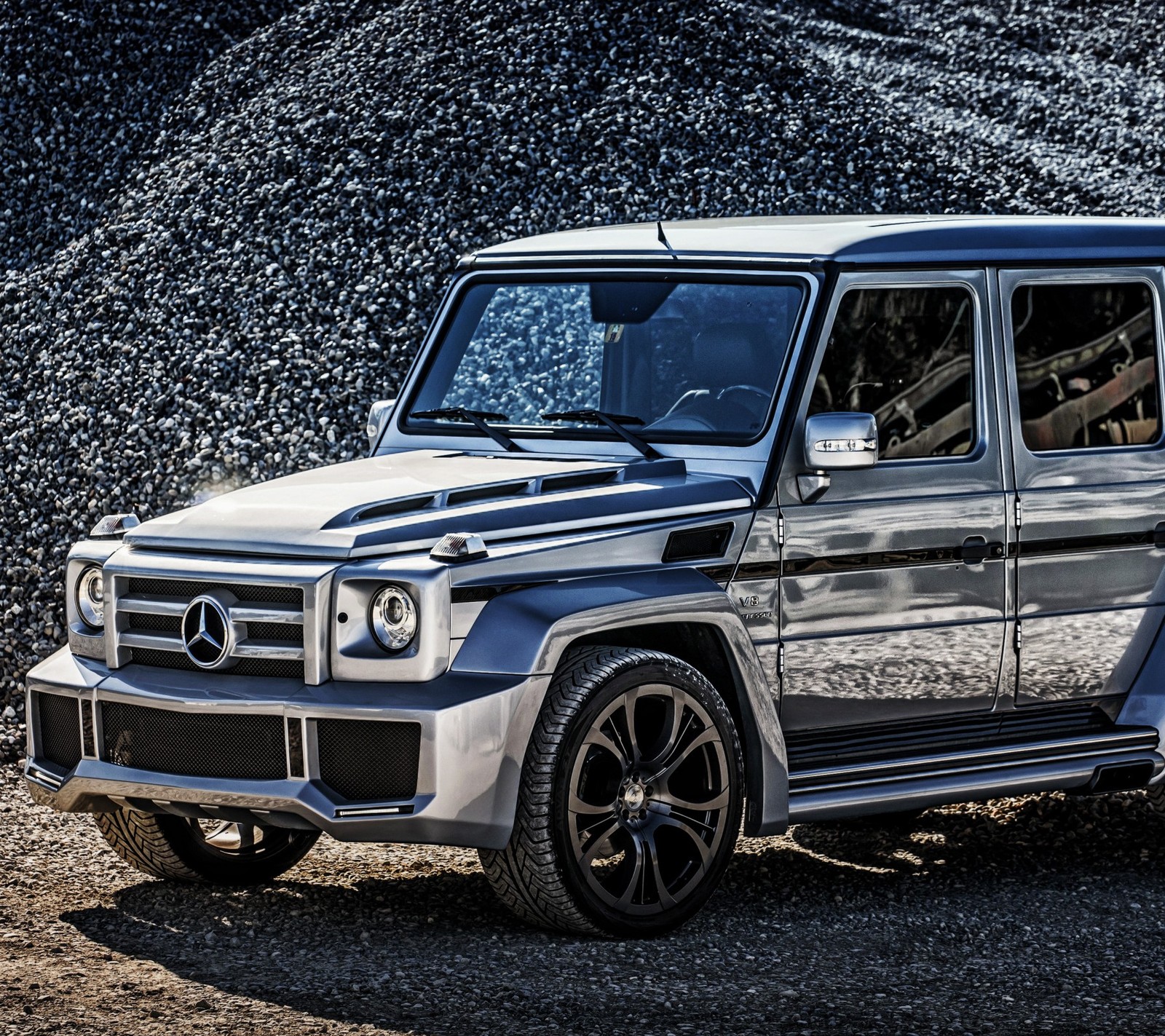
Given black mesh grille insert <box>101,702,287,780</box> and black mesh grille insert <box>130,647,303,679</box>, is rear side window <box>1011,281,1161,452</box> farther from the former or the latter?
black mesh grille insert <box>101,702,287,780</box>

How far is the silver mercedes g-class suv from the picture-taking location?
526 cm

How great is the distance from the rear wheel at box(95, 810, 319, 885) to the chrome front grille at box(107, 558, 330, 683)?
78cm

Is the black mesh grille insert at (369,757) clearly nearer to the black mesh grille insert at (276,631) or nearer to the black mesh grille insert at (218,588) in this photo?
the black mesh grille insert at (276,631)

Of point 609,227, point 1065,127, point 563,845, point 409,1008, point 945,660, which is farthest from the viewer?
point 1065,127

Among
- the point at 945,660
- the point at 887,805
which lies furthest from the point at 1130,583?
the point at 887,805

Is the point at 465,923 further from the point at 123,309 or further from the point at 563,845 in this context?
the point at 123,309

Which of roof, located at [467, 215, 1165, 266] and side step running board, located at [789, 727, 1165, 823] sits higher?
roof, located at [467, 215, 1165, 266]

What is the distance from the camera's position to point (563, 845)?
534cm

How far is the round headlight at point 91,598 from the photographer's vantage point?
5.87m

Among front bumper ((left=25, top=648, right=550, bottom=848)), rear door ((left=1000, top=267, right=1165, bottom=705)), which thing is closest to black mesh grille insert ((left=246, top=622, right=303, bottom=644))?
front bumper ((left=25, top=648, right=550, bottom=848))

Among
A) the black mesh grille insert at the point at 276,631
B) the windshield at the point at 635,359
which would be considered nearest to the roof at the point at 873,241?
the windshield at the point at 635,359

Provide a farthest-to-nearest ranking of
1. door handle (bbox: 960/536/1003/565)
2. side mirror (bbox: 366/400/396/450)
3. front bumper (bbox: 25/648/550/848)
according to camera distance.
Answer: side mirror (bbox: 366/400/396/450) → door handle (bbox: 960/536/1003/565) → front bumper (bbox: 25/648/550/848)

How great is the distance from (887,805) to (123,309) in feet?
30.1

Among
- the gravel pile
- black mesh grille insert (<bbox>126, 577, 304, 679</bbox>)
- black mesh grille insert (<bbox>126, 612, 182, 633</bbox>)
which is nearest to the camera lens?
black mesh grille insert (<bbox>126, 577, 304, 679</bbox>)
